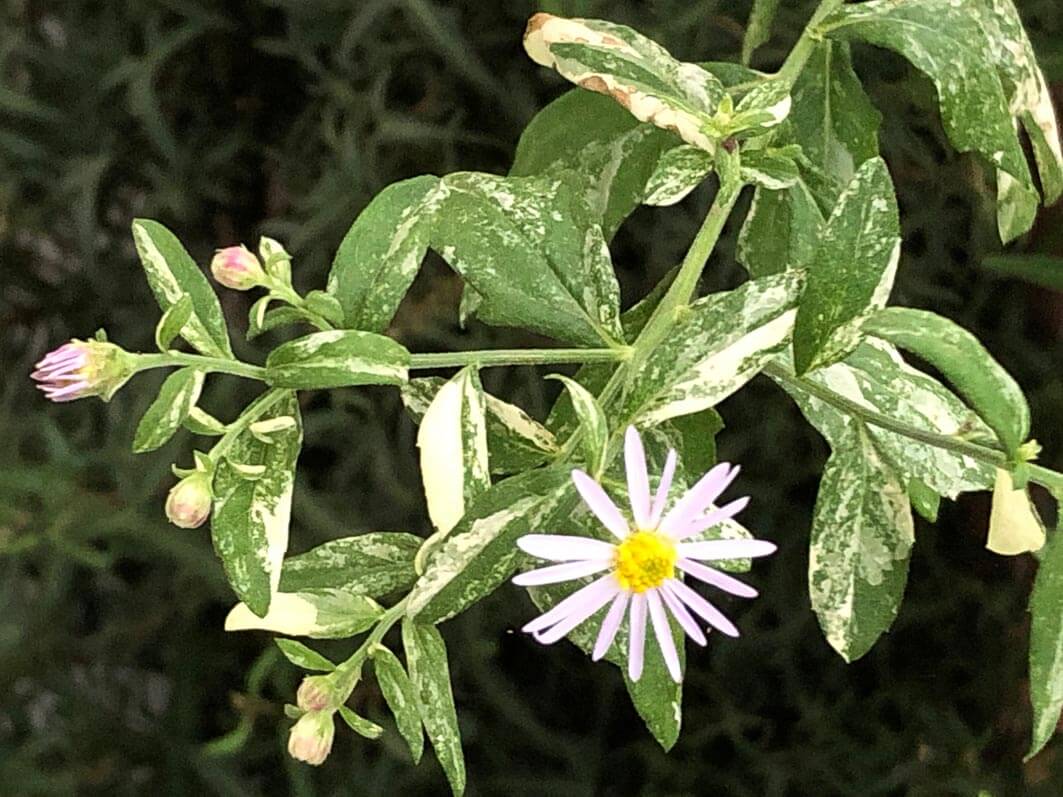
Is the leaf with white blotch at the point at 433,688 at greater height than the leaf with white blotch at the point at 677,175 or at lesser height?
lesser

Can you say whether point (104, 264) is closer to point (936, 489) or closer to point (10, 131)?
point (10, 131)

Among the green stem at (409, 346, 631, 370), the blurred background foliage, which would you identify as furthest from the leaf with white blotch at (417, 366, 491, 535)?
the blurred background foliage

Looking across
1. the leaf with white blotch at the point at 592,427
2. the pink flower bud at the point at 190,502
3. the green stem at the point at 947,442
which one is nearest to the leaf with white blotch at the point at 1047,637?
the green stem at the point at 947,442

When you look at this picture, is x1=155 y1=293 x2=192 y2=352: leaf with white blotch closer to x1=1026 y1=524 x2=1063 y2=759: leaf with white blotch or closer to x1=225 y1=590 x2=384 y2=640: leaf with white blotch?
x1=225 y1=590 x2=384 y2=640: leaf with white blotch

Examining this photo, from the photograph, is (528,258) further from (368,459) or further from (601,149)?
(368,459)

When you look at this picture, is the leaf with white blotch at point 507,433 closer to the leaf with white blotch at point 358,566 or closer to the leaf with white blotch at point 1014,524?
the leaf with white blotch at point 358,566

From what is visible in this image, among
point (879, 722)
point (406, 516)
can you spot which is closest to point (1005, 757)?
point (879, 722)

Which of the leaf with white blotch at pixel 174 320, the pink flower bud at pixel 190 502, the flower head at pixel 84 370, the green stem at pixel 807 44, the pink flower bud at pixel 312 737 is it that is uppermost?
the green stem at pixel 807 44

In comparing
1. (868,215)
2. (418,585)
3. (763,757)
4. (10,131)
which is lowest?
(763,757)
